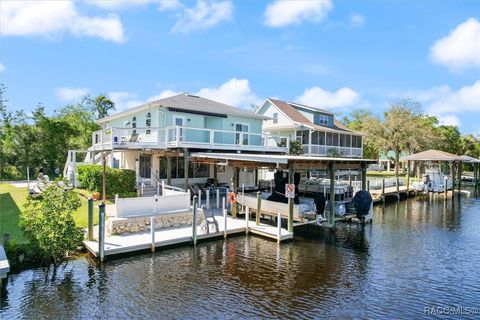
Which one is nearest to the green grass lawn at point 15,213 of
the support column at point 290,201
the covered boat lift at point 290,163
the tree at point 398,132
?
the covered boat lift at point 290,163

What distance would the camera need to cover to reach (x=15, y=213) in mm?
16281

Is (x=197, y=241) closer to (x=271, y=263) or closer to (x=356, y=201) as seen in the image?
(x=271, y=263)

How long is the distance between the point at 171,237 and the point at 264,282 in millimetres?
4876

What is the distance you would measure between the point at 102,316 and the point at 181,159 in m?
15.8

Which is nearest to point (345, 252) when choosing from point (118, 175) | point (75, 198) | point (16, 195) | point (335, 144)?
point (75, 198)

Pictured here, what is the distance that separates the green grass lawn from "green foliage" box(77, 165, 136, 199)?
956mm

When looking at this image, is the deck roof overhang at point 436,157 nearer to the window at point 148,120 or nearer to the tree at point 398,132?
the tree at point 398,132

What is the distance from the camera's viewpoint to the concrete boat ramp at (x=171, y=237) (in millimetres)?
12209

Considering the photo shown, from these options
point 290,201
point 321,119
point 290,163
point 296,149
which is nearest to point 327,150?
point 321,119

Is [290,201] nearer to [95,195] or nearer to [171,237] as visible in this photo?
[171,237]

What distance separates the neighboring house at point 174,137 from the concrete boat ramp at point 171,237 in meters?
5.96

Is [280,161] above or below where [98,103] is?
below

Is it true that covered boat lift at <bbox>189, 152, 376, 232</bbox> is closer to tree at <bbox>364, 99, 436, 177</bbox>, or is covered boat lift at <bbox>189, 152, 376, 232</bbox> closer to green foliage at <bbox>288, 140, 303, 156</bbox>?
green foliage at <bbox>288, 140, 303, 156</bbox>

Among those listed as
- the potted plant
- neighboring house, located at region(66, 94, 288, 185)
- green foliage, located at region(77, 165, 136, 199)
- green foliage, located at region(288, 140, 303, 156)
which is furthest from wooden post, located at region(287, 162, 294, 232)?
green foliage, located at region(288, 140, 303, 156)
